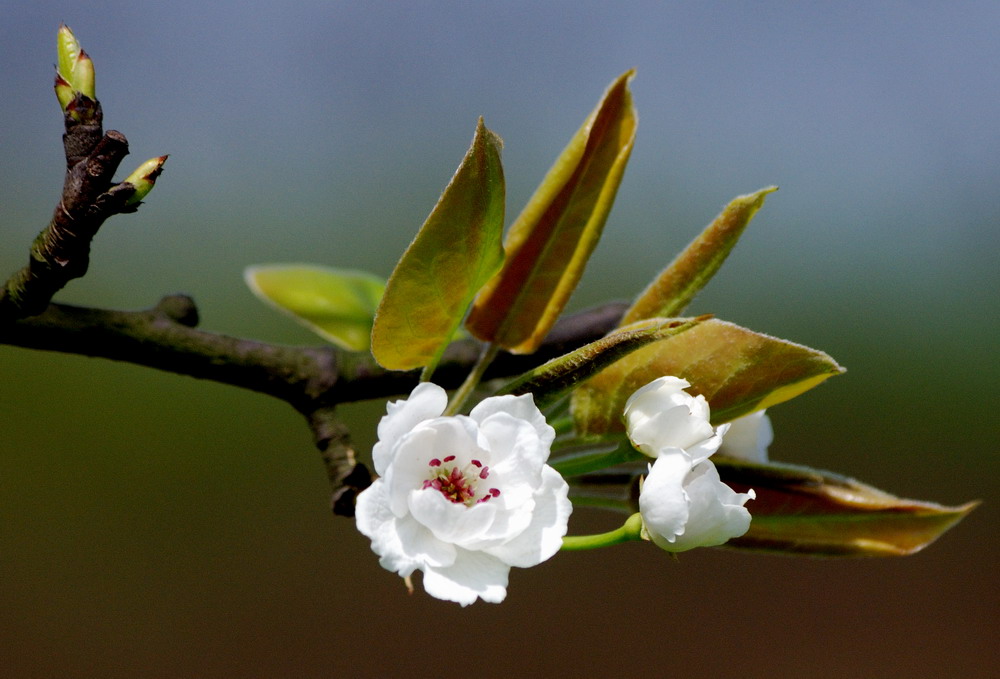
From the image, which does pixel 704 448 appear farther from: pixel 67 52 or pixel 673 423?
pixel 67 52

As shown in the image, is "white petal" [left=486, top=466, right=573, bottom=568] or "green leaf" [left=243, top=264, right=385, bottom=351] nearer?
"white petal" [left=486, top=466, right=573, bottom=568]

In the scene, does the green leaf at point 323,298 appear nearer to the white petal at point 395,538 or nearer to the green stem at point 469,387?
the green stem at point 469,387

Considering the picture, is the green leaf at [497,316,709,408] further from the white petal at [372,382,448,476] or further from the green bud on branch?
the green bud on branch

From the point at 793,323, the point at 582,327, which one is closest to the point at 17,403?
the point at 582,327

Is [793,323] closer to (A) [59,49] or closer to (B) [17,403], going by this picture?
(B) [17,403]

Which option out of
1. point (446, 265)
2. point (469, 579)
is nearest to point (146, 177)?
point (446, 265)

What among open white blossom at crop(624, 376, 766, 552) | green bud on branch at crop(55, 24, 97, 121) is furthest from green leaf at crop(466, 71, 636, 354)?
green bud on branch at crop(55, 24, 97, 121)
